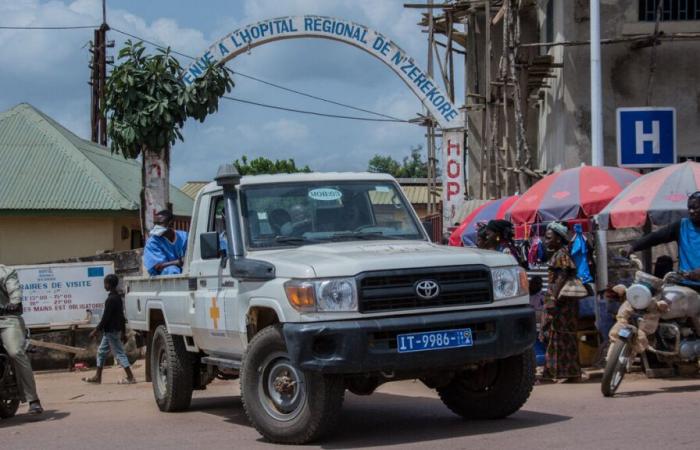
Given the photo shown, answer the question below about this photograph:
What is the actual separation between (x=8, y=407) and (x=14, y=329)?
34.2 inches

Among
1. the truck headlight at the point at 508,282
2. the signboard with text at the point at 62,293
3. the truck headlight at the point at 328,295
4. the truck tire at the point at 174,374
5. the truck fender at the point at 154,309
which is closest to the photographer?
→ the truck headlight at the point at 328,295

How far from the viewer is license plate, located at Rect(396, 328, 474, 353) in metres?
7.65

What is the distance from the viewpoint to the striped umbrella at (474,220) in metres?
18.2

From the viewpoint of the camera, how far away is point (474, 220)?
18828 mm

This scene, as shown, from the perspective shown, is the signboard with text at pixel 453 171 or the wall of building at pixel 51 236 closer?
the signboard with text at pixel 453 171

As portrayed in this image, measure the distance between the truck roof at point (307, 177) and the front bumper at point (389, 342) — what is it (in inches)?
75.5

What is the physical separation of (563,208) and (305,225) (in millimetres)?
6271

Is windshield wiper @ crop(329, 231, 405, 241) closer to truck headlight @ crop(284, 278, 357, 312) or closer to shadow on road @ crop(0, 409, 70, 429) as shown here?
truck headlight @ crop(284, 278, 357, 312)

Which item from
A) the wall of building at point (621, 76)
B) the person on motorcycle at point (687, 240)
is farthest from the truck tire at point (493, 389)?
the wall of building at point (621, 76)

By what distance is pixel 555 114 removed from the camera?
21.2m

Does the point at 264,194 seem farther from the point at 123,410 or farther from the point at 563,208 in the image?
the point at 563,208

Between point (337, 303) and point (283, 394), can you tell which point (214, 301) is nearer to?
point (283, 394)

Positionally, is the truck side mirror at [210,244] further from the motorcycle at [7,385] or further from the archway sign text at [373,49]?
the archway sign text at [373,49]

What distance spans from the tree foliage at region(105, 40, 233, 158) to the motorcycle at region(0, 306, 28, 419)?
671 cm
